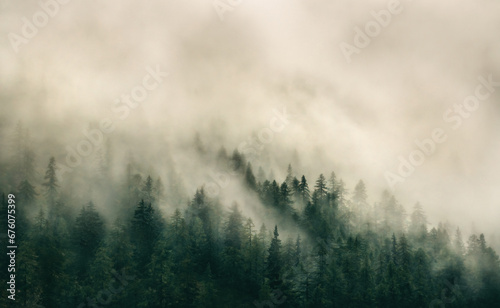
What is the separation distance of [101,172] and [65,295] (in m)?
62.8

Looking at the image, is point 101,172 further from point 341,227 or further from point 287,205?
point 341,227

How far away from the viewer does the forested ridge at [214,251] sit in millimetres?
129500

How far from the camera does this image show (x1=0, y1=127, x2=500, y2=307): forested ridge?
12950 centimetres

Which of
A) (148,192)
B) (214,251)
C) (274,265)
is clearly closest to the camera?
(274,265)

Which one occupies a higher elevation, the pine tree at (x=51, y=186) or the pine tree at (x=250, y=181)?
the pine tree at (x=250, y=181)

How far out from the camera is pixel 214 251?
5837 inches

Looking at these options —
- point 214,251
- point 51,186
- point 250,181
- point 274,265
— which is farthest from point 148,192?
point 274,265

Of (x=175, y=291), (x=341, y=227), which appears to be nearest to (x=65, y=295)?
(x=175, y=291)

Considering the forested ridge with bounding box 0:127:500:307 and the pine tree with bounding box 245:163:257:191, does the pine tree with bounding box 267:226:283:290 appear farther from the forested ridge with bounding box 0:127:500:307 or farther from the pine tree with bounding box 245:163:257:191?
the pine tree with bounding box 245:163:257:191

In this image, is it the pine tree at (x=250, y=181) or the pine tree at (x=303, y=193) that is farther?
the pine tree at (x=250, y=181)

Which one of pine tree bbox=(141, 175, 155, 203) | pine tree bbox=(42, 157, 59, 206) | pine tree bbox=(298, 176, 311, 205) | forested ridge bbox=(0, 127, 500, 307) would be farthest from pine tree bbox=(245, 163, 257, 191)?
pine tree bbox=(42, 157, 59, 206)

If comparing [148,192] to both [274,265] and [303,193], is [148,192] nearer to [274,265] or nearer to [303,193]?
[274,265]

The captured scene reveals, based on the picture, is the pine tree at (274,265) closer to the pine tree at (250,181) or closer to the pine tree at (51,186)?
the pine tree at (250,181)

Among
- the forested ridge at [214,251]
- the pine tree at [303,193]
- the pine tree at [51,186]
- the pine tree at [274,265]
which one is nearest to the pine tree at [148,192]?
the forested ridge at [214,251]
